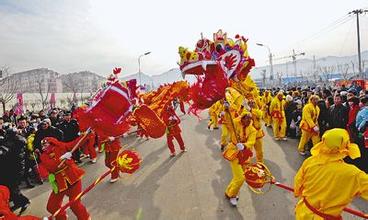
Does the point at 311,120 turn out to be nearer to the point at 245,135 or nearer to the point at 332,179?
the point at 245,135

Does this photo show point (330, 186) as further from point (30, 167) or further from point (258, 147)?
point (30, 167)

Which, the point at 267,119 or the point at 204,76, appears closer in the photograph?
the point at 204,76

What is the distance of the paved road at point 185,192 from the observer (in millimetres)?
5270

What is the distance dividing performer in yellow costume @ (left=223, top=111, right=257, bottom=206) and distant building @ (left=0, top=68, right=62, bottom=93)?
2550 cm

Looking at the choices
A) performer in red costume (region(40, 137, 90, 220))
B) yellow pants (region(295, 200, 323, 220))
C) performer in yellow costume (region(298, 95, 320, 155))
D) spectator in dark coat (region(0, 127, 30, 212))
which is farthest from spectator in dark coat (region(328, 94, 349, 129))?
spectator in dark coat (region(0, 127, 30, 212))

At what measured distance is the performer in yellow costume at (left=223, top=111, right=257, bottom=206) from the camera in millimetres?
5266

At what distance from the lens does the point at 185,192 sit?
622 cm

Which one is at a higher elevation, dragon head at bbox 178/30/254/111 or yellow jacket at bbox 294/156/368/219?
dragon head at bbox 178/30/254/111

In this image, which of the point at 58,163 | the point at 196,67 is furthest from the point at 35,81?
the point at 196,67

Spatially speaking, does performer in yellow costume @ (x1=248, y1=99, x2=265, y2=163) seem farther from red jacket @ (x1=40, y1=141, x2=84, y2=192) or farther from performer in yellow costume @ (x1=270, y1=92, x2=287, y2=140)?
red jacket @ (x1=40, y1=141, x2=84, y2=192)

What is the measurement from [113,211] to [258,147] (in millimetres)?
3484

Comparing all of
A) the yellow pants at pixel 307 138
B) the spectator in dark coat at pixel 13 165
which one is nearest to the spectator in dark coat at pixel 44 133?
the spectator in dark coat at pixel 13 165

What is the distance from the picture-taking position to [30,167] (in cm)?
810

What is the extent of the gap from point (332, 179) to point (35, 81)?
6326cm
